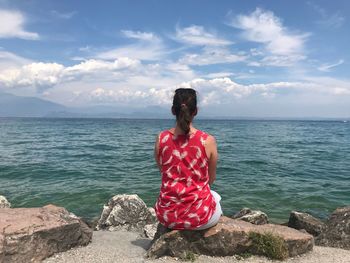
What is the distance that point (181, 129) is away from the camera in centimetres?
662

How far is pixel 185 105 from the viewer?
247 inches

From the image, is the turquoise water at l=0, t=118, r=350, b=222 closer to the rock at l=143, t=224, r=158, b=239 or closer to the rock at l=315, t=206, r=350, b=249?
the rock at l=315, t=206, r=350, b=249

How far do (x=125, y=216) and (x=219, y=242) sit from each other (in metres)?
4.73

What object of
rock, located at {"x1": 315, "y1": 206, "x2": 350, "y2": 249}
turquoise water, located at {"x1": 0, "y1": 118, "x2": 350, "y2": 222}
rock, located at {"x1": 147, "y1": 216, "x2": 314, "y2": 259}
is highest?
rock, located at {"x1": 147, "y1": 216, "x2": 314, "y2": 259}

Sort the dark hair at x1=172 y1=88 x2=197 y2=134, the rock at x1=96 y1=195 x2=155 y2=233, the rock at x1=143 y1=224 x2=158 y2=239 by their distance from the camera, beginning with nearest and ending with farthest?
the dark hair at x1=172 y1=88 x2=197 y2=134 → the rock at x1=143 y1=224 x2=158 y2=239 → the rock at x1=96 y1=195 x2=155 y2=233

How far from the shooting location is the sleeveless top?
667 cm

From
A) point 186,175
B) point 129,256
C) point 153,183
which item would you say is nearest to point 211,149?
point 186,175

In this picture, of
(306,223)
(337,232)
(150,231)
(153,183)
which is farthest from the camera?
(153,183)

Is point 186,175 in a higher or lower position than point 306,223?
higher

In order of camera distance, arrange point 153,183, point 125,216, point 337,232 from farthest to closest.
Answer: point 153,183
point 125,216
point 337,232

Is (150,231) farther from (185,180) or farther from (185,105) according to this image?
(185,105)

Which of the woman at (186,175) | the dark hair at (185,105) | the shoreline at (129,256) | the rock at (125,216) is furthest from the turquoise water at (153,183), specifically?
the dark hair at (185,105)

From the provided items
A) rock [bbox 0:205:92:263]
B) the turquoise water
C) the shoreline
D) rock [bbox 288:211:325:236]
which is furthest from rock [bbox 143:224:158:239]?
the turquoise water

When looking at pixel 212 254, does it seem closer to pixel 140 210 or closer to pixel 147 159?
pixel 140 210
